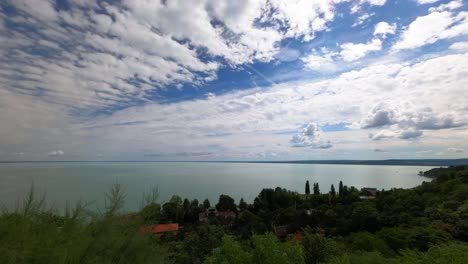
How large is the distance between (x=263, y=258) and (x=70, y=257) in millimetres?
7093

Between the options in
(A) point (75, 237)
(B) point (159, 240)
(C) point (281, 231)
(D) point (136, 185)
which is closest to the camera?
(A) point (75, 237)

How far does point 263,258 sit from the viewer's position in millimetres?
9852

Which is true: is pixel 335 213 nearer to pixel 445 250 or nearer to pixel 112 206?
pixel 445 250

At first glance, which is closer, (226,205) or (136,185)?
(226,205)

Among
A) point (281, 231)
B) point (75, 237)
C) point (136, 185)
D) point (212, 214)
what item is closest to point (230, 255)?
point (75, 237)

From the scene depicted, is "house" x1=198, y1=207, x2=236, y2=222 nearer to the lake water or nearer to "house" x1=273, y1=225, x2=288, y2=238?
the lake water

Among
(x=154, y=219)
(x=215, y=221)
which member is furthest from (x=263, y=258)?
(x=215, y=221)

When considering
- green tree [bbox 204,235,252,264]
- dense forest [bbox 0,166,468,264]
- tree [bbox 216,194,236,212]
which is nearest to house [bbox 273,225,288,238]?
dense forest [bbox 0,166,468,264]

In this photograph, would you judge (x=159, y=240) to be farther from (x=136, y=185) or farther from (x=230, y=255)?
(x=136, y=185)

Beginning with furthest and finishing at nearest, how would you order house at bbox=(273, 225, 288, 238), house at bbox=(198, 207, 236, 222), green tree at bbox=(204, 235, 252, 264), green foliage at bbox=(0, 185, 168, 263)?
1. house at bbox=(198, 207, 236, 222)
2. house at bbox=(273, 225, 288, 238)
3. green tree at bbox=(204, 235, 252, 264)
4. green foliage at bbox=(0, 185, 168, 263)

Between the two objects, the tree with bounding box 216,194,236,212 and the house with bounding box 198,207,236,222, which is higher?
the tree with bounding box 216,194,236,212

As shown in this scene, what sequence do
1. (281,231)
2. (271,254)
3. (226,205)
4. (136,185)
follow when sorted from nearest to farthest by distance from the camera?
(271,254) < (281,231) < (226,205) < (136,185)

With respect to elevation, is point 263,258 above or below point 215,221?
above

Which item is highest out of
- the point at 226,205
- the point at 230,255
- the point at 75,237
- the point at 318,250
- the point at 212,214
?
the point at 75,237
